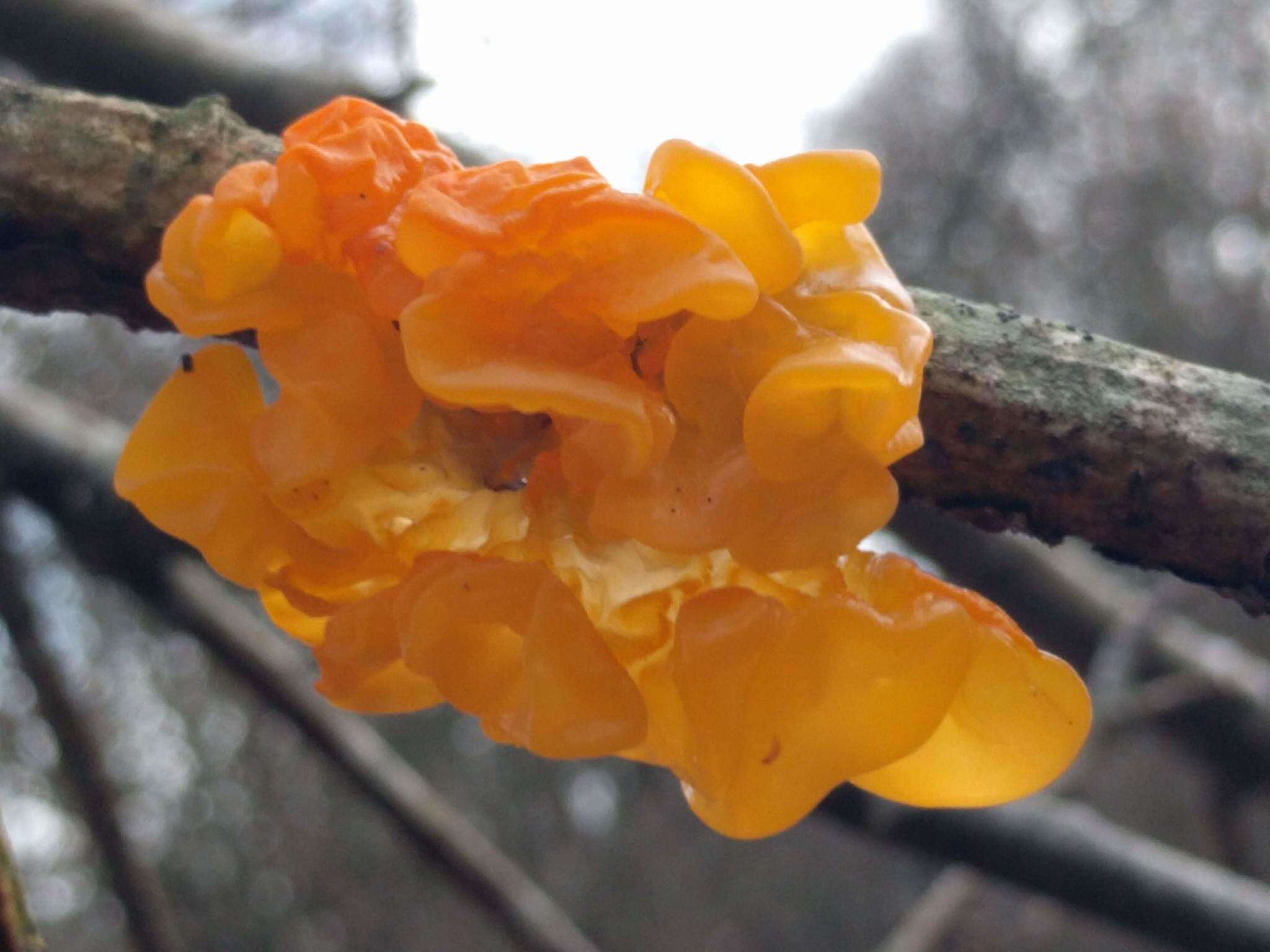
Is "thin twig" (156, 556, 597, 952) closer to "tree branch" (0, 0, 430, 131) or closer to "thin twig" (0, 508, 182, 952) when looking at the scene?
"thin twig" (0, 508, 182, 952)

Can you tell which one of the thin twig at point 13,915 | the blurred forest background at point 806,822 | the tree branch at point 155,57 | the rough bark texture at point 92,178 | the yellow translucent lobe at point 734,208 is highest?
the yellow translucent lobe at point 734,208

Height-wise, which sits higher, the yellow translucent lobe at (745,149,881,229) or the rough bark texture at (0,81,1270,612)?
the yellow translucent lobe at (745,149,881,229)

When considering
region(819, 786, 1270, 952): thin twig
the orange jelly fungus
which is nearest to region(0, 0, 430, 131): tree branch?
the orange jelly fungus

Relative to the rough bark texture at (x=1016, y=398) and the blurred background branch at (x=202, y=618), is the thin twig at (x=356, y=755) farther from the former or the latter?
the rough bark texture at (x=1016, y=398)

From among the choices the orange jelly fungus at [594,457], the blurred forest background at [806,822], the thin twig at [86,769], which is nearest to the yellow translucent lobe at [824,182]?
the orange jelly fungus at [594,457]

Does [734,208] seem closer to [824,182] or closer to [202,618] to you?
[824,182]

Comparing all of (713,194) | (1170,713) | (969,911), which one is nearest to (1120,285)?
(1170,713)
